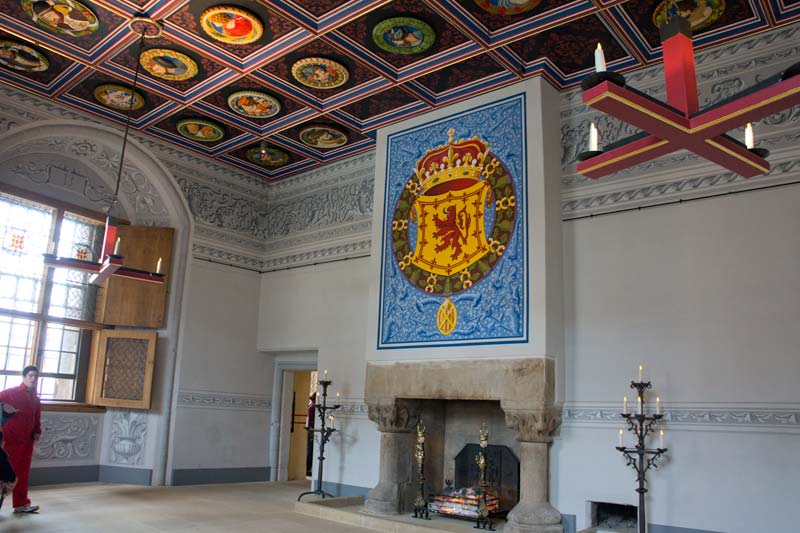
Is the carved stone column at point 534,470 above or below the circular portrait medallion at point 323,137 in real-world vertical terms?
below

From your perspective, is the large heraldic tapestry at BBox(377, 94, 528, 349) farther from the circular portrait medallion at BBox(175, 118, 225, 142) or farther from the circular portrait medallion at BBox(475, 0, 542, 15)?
the circular portrait medallion at BBox(175, 118, 225, 142)

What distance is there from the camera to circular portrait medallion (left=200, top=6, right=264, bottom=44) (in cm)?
588

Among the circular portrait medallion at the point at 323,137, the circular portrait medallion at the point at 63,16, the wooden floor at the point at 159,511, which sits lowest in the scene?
the wooden floor at the point at 159,511

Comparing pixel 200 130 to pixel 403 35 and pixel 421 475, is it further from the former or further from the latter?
pixel 421 475

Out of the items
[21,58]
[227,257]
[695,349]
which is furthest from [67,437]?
[695,349]

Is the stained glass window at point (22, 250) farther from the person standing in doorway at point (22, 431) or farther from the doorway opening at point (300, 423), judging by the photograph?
the doorway opening at point (300, 423)

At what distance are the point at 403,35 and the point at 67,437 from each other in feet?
21.4

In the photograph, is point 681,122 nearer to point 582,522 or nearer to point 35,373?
point 582,522

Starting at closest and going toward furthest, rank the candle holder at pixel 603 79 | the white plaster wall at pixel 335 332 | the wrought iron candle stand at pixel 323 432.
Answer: the candle holder at pixel 603 79 < the wrought iron candle stand at pixel 323 432 < the white plaster wall at pixel 335 332

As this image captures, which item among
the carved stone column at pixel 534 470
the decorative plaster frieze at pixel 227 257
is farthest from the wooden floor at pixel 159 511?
the decorative plaster frieze at pixel 227 257

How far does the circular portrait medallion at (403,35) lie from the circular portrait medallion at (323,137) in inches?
84.3

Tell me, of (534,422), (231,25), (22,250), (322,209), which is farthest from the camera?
(322,209)

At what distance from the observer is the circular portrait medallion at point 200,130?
8.34 m

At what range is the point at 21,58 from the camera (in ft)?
22.9
